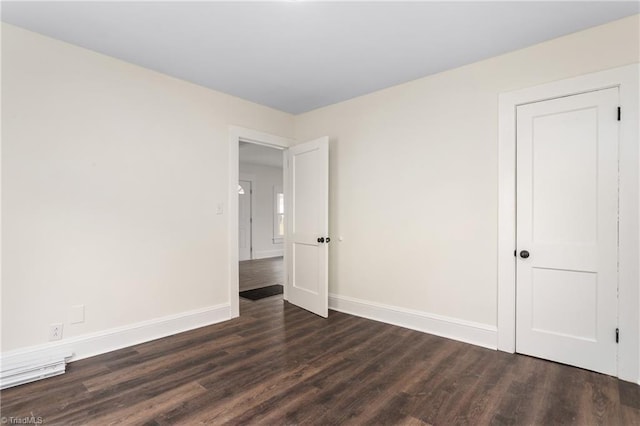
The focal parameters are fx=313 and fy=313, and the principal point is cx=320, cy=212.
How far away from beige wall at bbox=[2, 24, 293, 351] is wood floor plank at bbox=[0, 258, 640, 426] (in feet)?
1.70

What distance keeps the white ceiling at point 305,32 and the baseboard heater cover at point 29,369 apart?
248 cm

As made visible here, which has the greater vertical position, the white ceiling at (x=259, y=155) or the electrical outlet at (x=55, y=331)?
the white ceiling at (x=259, y=155)

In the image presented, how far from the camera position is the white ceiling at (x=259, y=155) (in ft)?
20.5

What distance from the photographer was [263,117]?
13.2 feet

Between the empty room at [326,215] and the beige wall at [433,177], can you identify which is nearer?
the empty room at [326,215]

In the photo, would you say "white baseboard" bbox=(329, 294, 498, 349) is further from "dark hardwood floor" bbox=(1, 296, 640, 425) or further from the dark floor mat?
the dark floor mat

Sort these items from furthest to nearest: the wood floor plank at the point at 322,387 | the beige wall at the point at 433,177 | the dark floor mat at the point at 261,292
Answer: the dark floor mat at the point at 261,292 < the beige wall at the point at 433,177 < the wood floor plank at the point at 322,387

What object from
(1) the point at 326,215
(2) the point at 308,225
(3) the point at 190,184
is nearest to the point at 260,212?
(2) the point at 308,225

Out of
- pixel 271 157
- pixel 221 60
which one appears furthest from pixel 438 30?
pixel 271 157

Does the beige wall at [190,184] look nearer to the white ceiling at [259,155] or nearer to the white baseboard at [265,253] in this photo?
the white ceiling at [259,155]

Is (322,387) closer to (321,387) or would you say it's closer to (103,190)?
(321,387)

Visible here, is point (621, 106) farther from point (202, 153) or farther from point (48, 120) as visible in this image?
point (48, 120)

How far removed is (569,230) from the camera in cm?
248

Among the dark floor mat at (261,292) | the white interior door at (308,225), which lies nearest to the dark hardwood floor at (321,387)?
the white interior door at (308,225)
